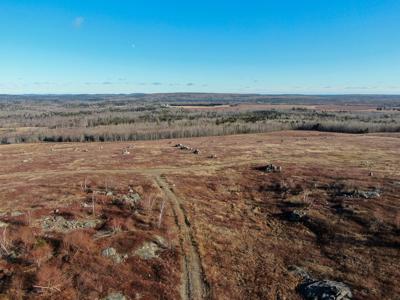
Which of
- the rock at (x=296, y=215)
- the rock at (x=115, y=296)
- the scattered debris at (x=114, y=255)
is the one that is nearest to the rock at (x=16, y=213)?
the scattered debris at (x=114, y=255)

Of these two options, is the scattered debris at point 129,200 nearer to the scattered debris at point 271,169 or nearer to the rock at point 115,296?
the rock at point 115,296

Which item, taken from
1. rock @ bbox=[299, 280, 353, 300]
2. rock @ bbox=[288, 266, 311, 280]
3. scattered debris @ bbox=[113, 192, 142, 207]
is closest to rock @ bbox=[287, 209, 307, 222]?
rock @ bbox=[288, 266, 311, 280]

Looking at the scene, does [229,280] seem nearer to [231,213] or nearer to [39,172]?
[231,213]

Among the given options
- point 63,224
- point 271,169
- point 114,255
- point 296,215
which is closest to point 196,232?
point 114,255

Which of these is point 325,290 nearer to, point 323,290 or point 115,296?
point 323,290

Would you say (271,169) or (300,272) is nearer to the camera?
(300,272)

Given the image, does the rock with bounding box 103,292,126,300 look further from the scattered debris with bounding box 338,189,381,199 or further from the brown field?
the scattered debris with bounding box 338,189,381,199

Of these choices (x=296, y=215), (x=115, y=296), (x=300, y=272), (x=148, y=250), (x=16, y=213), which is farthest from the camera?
(x=296, y=215)

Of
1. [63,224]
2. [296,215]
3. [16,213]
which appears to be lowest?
[296,215]
